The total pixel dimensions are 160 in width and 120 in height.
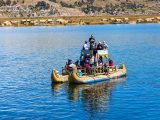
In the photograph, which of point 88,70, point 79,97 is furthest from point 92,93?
point 88,70

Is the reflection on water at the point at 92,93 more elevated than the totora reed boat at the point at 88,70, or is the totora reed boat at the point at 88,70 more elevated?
the totora reed boat at the point at 88,70

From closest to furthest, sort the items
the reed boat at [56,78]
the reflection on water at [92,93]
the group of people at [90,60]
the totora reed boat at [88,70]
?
the reflection on water at [92,93]
the totora reed boat at [88,70]
the reed boat at [56,78]
the group of people at [90,60]

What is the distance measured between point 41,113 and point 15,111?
262cm

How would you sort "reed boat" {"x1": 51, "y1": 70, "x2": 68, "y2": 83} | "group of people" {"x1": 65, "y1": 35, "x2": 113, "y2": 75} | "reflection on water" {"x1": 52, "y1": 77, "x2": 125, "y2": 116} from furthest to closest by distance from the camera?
"group of people" {"x1": 65, "y1": 35, "x2": 113, "y2": 75} → "reed boat" {"x1": 51, "y1": 70, "x2": 68, "y2": 83} → "reflection on water" {"x1": 52, "y1": 77, "x2": 125, "y2": 116}

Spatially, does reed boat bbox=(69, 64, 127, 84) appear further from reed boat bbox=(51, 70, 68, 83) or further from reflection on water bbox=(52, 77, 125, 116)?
reed boat bbox=(51, 70, 68, 83)

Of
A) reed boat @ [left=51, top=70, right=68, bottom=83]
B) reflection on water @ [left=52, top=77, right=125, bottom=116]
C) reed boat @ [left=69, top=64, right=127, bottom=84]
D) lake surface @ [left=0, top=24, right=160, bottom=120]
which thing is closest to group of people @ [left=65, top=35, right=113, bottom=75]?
reed boat @ [left=69, top=64, right=127, bottom=84]

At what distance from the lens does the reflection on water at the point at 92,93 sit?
42438mm

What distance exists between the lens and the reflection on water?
42438 mm

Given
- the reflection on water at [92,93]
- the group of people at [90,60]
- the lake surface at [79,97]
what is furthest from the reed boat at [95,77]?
the group of people at [90,60]

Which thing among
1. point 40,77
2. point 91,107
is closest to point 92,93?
point 91,107

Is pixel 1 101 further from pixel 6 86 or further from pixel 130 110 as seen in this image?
pixel 130 110

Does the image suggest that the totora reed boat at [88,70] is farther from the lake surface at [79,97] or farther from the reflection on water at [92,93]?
the lake surface at [79,97]

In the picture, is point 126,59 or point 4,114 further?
point 126,59

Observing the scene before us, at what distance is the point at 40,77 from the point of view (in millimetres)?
61219
